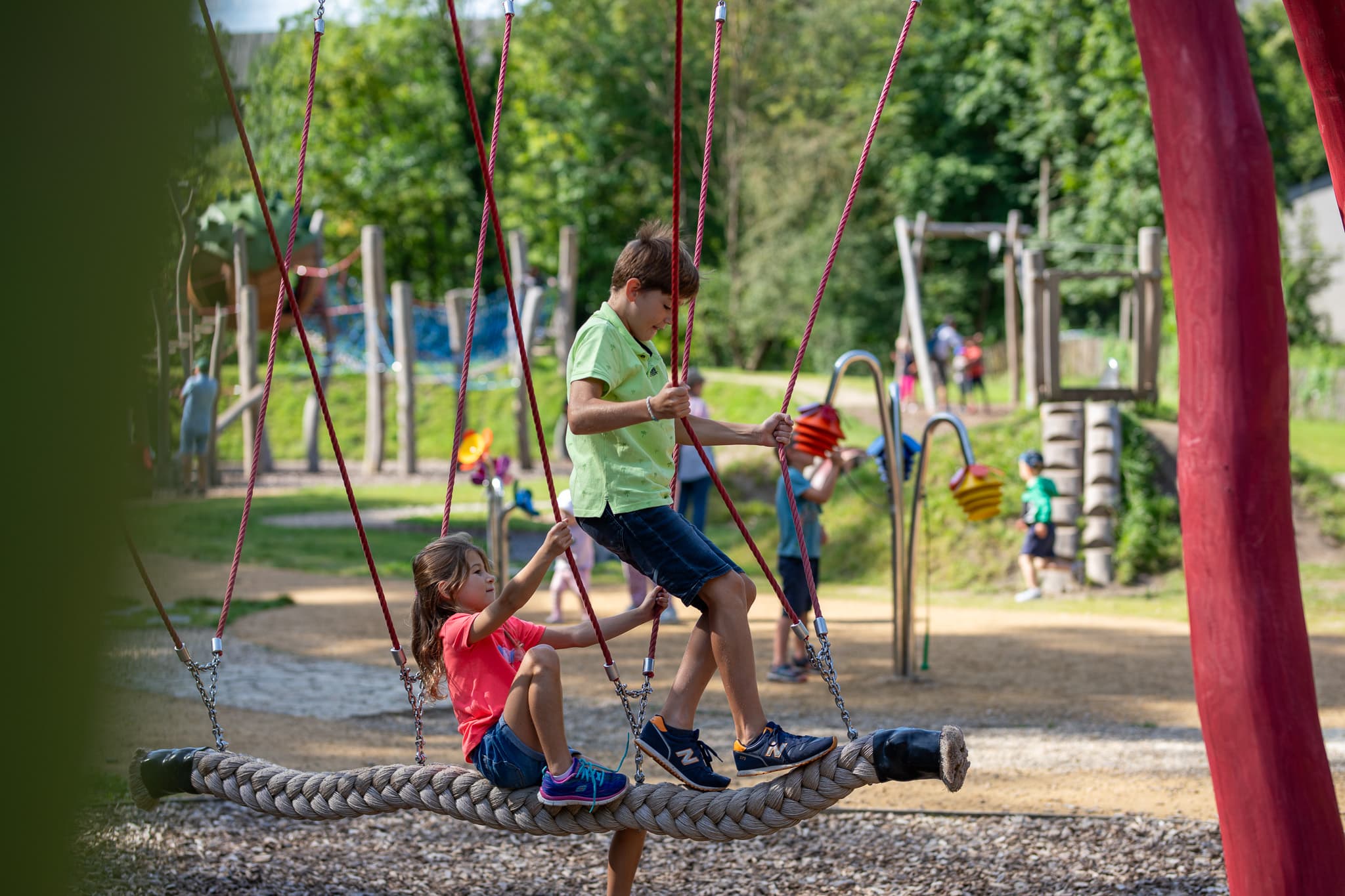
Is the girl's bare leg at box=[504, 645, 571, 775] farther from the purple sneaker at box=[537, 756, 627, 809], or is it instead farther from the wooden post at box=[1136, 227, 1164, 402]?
the wooden post at box=[1136, 227, 1164, 402]

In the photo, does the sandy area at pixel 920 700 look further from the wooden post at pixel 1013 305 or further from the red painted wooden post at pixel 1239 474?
the wooden post at pixel 1013 305

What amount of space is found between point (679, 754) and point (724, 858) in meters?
1.51

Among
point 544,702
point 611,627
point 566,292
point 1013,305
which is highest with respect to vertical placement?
point 566,292

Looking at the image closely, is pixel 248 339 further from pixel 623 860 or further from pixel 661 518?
pixel 661 518

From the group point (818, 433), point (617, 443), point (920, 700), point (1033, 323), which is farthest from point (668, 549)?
point (1033, 323)

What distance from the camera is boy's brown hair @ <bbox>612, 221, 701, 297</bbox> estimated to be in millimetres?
3193

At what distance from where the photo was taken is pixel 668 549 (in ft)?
10.4

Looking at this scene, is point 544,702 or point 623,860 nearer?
point 544,702

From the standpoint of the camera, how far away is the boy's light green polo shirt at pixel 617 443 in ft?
10.4

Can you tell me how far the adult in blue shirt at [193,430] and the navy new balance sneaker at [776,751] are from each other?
140 centimetres

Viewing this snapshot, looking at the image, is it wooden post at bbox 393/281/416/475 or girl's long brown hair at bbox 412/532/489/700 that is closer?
girl's long brown hair at bbox 412/532/489/700

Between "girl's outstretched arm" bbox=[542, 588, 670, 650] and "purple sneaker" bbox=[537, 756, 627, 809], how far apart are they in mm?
368

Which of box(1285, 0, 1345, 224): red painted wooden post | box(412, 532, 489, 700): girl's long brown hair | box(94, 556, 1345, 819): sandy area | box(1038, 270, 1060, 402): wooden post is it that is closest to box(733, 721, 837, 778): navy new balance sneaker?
box(412, 532, 489, 700): girl's long brown hair

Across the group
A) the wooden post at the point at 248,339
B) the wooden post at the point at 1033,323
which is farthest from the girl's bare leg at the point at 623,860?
the wooden post at the point at 248,339
